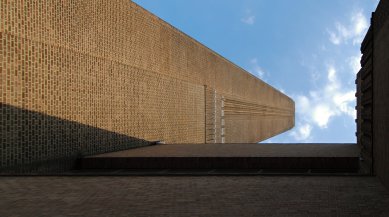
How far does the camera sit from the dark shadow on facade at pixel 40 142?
7.10m

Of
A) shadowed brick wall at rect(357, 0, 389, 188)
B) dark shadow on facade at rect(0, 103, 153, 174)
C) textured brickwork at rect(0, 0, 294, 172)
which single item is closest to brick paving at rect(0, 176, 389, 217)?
shadowed brick wall at rect(357, 0, 389, 188)

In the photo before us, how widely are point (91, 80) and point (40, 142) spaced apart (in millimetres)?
2321

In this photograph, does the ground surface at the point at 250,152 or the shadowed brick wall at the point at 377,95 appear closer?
the shadowed brick wall at the point at 377,95

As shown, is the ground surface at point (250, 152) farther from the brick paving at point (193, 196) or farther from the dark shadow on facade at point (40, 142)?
the brick paving at point (193, 196)

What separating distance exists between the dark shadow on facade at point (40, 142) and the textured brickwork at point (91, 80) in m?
0.02

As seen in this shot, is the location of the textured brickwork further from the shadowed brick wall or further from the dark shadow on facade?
the shadowed brick wall

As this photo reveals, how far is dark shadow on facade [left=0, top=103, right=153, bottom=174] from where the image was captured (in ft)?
23.3

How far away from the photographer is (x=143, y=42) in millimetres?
12820

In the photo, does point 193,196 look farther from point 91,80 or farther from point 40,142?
point 91,80

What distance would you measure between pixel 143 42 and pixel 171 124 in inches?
137

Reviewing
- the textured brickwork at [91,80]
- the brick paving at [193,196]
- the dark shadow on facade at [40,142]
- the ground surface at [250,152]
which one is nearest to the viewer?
the brick paving at [193,196]

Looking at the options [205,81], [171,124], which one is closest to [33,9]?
[171,124]

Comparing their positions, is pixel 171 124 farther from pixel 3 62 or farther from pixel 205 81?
pixel 3 62

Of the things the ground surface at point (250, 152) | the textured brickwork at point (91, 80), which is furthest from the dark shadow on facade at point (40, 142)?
the ground surface at point (250, 152)
